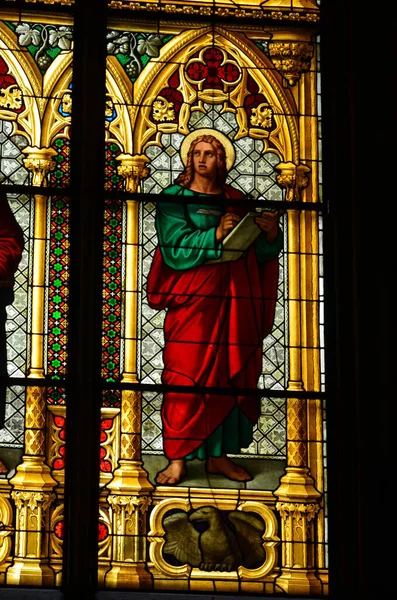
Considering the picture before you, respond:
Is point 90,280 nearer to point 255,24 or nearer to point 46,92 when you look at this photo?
point 46,92

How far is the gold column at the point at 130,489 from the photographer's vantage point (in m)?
9.85

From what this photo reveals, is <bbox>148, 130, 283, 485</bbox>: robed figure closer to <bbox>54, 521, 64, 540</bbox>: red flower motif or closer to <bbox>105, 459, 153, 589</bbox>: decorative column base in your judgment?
<bbox>105, 459, 153, 589</bbox>: decorative column base

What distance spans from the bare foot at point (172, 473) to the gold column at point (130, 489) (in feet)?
0.23

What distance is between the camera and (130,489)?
996 cm

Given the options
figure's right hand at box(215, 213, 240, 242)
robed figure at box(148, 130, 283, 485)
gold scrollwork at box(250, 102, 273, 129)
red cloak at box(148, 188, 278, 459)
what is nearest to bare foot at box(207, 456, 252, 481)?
robed figure at box(148, 130, 283, 485)

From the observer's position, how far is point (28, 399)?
1008 cm

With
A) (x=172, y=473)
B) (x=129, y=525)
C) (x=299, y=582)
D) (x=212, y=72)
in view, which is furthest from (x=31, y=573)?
(x=212, y=72)

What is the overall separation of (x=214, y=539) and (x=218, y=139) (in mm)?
2103

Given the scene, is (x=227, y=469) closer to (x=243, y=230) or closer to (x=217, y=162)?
(x=243, y=230)

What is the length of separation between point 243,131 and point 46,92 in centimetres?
104

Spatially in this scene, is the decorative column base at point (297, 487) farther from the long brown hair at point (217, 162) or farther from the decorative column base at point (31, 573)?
the long brown hair at point (217, 162)

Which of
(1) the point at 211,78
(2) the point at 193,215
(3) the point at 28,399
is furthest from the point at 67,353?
(1) the point at 211,78

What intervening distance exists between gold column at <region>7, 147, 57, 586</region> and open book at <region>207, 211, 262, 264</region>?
0.92 metres

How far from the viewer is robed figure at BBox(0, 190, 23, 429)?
10.1 meters
